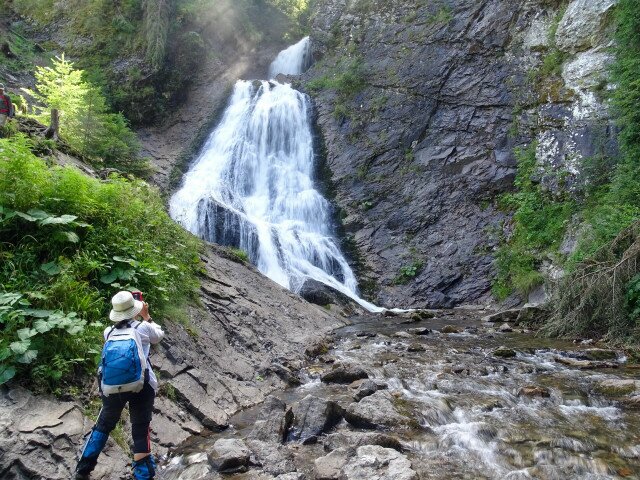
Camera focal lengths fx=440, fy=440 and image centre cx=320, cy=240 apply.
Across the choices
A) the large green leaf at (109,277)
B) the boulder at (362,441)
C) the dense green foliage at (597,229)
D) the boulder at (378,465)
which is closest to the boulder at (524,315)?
the dense green foliage at (597,229)

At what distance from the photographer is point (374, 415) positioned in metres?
5.50

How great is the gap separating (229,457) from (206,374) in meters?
2.06

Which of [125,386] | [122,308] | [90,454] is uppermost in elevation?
[122,308]

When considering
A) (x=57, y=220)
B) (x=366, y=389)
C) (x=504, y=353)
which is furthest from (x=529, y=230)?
(x=57, y=220)

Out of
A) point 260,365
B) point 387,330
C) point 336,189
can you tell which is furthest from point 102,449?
point 336,189

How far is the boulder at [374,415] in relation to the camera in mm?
5406

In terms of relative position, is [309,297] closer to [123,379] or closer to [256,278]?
[256,278]

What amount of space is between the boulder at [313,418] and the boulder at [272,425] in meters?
0.11

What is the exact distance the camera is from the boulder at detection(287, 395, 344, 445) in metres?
5.14

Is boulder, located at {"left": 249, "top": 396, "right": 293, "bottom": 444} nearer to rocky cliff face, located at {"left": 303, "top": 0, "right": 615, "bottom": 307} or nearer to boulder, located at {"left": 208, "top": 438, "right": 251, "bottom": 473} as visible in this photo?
boulder, located at {"left": 208, "top": 438, "right": 251, "bottom": 473}

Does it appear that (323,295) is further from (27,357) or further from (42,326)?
(27,357)

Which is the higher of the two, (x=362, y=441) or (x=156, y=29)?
(x=156, y=29)

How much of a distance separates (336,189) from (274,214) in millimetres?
3510

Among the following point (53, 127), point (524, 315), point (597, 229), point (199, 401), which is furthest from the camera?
point (524, 315)
